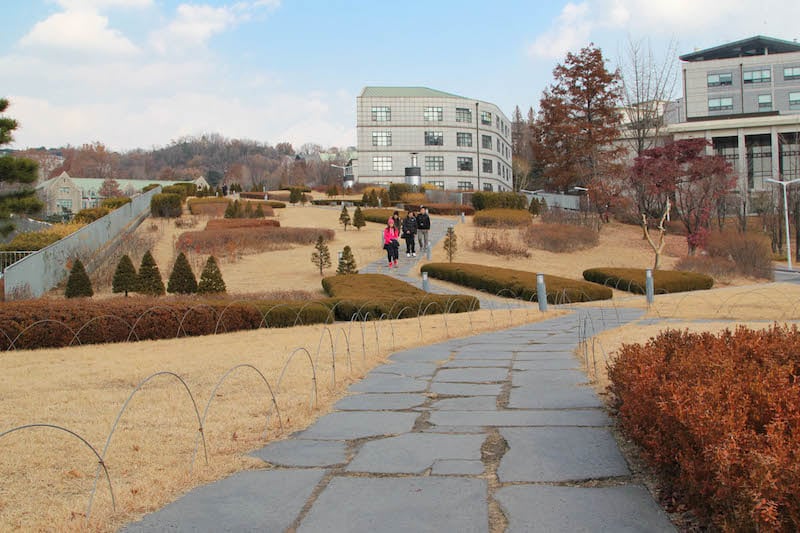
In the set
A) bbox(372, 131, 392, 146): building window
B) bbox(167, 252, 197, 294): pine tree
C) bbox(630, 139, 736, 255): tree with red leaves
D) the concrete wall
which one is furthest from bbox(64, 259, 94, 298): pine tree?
bbox(372, 131, 392, 146): building window

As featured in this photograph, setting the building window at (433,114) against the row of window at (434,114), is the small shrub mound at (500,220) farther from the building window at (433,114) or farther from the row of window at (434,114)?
the building window at (433,114)

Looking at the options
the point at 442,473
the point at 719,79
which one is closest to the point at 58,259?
the point at 442,473

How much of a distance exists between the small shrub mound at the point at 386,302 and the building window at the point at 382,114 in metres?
54.9

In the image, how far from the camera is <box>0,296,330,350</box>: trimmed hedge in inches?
444

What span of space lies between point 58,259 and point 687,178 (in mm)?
28279

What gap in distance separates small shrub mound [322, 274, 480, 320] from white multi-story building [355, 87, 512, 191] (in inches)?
2052

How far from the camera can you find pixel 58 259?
68.8 feet

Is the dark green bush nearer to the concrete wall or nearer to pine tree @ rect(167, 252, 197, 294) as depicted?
the concrete wall

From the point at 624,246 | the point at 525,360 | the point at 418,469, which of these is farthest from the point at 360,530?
the point at 624,246

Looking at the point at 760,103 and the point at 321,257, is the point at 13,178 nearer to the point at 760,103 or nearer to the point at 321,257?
the point at 321,257

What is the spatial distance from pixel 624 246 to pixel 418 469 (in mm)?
32733

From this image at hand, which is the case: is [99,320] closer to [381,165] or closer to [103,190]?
[381,165]

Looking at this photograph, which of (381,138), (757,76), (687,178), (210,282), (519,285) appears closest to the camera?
(210,282)

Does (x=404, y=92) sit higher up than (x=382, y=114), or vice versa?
(x=404, y=92)
